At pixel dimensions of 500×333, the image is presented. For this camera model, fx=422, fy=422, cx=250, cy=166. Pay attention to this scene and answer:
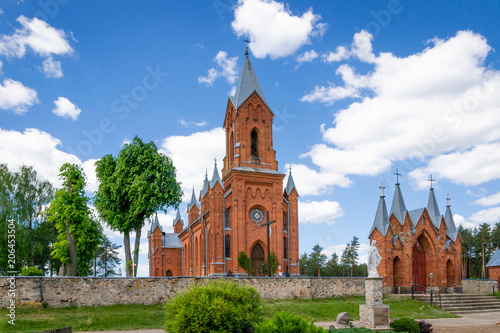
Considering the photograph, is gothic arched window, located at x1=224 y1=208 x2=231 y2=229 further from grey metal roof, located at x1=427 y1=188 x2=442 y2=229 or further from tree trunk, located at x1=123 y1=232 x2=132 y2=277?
grey metal roof, located at x1=427 y1=188 x2=442 y2=229

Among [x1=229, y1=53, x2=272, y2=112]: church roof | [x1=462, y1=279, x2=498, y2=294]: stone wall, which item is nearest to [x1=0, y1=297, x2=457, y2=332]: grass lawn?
[x1=462, y1=279, x2=498, y2=294]: stone wall

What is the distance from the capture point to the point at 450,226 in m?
32.8

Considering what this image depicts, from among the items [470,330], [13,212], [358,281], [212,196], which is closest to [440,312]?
[358,281]

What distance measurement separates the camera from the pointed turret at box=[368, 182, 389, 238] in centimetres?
2909

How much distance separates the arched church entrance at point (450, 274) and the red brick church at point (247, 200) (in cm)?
1112

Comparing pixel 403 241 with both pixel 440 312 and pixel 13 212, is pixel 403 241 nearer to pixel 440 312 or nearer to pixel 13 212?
pixel 440 312

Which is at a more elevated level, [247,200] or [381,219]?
[247,200]

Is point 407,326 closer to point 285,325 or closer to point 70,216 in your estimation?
point 285,325

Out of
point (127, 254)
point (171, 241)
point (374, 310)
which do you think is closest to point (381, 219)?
point (374, 310)

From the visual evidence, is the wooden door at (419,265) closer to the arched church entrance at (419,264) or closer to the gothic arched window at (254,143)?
the arched church entrance at (419,264)

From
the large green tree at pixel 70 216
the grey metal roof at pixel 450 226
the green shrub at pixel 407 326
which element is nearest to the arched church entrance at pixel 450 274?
the grey metal roof at pixel 450 226

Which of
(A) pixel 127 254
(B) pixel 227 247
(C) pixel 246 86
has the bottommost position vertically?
(A) pixel 127 254

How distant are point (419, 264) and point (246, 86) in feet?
63.3

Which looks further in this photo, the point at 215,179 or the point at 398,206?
the point at 215,179
